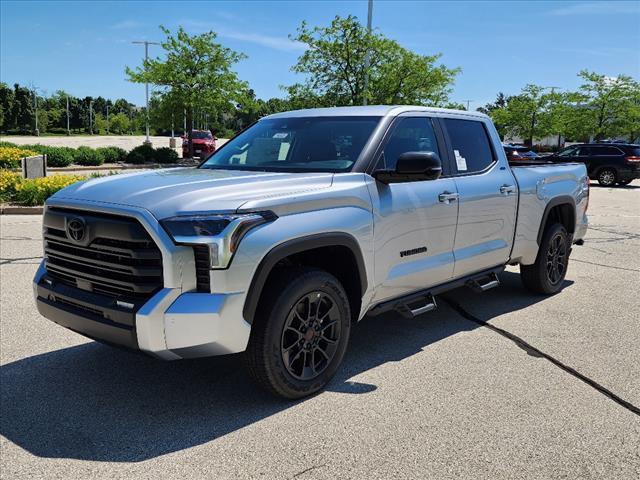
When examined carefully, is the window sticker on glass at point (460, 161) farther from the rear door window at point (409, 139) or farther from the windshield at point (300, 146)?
the windshield at point (300, 146)

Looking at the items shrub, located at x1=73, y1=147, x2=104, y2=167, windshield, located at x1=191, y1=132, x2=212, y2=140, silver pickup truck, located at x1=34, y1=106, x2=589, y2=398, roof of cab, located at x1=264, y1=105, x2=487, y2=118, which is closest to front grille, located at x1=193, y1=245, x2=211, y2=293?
silver pickup truck, located at x1=34, y1=106, x2=589, y2=398

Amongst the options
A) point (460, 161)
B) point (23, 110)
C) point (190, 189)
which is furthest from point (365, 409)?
point (23, 110)

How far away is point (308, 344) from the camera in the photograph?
11.8ft

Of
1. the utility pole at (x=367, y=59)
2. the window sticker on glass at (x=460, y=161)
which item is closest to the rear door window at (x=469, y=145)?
the window sticker on glass at (x=460, y=161)

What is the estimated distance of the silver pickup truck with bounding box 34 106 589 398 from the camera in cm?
303

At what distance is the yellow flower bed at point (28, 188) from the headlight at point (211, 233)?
9.90 meters

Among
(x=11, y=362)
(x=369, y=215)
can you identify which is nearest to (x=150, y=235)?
(x=369, y=215)

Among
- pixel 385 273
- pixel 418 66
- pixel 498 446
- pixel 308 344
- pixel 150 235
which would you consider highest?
pixel 418 66

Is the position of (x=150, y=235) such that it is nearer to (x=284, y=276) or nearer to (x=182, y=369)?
(x=284, y=276)

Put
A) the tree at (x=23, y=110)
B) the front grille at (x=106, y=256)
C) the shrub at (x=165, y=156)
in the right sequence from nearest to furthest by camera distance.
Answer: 1. the front grille at (x=106, y=256)
2. the shrub at (x=165, y=156)
3. the tree at (x=23, y=110)

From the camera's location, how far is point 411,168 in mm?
3756

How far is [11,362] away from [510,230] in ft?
14.0

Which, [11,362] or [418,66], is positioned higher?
[418,66]

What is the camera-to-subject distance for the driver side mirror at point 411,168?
3748 mm
